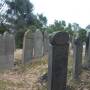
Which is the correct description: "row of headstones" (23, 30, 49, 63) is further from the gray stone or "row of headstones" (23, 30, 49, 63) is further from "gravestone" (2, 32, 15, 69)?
the gray stone

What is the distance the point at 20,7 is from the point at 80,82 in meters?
29.1

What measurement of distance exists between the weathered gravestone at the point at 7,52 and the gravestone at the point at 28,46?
0.59 meters

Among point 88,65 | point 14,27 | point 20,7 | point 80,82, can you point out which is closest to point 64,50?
point 80,82

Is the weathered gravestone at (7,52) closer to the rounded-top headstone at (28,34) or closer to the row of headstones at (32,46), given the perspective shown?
the row of headstones at (32,46)

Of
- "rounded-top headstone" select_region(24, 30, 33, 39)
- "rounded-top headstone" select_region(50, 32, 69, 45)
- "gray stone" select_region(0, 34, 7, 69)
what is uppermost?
"rounded-top headstone" select_region(24, 30, 33, 39)

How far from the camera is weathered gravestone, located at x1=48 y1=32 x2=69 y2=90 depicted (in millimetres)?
4281

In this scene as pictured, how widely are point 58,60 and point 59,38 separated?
14.3 inches

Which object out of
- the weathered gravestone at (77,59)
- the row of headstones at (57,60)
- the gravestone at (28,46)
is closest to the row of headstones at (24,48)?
the gravestone at (28,46)

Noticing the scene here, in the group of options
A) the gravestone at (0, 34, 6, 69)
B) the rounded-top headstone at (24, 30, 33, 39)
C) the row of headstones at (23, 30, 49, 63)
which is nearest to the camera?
the gravestone at (0, 34, 6, 69)

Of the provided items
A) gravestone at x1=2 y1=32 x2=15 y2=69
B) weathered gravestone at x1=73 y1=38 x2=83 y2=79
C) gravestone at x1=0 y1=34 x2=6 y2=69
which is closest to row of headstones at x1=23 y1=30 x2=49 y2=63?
gravestone at x1=2 y1=32 x2=15 y2=69

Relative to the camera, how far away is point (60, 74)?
4.34 m

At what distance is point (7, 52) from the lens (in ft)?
34.6

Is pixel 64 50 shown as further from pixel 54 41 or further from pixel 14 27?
pixel 14 27

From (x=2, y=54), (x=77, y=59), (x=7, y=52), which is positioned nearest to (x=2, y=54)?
(x=2, y=54)
